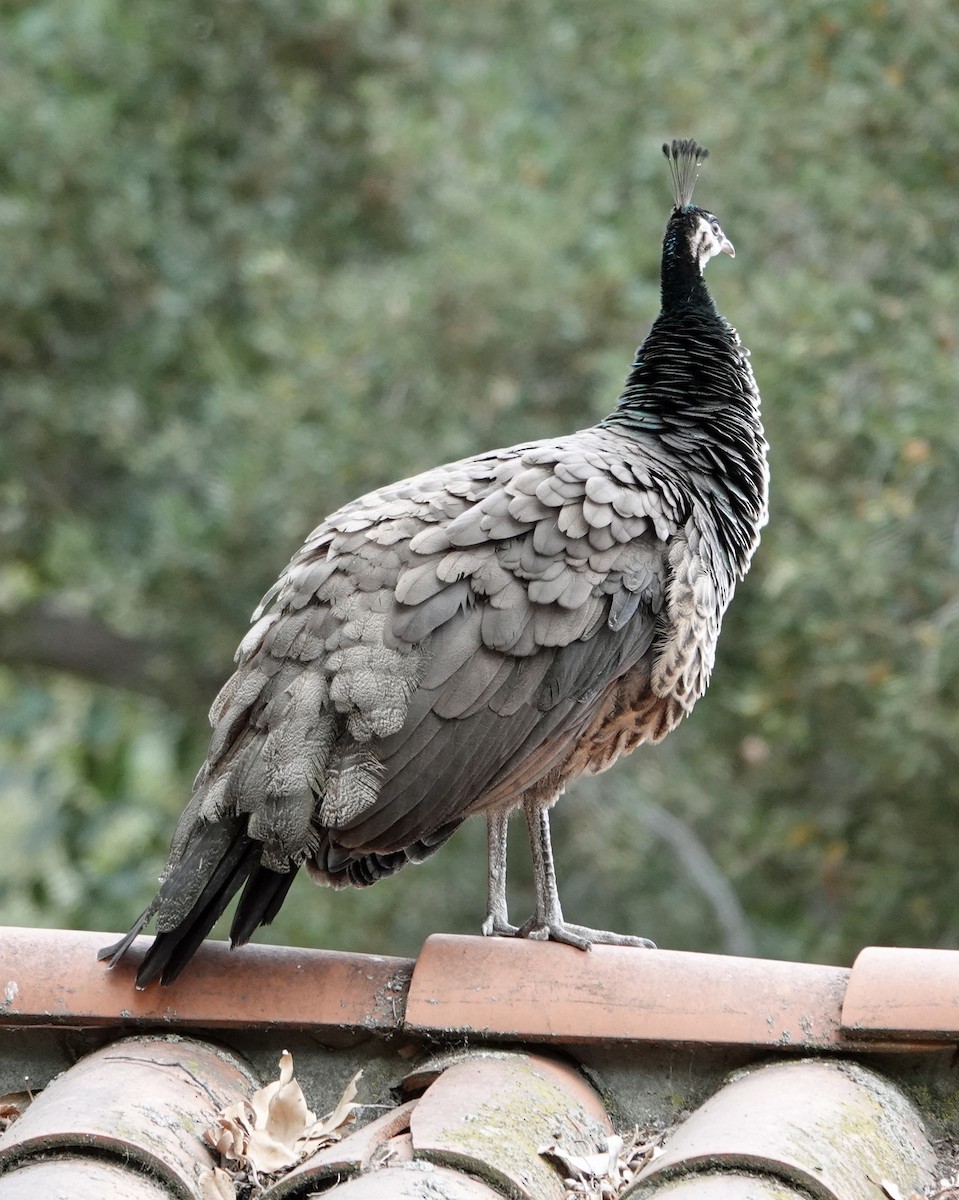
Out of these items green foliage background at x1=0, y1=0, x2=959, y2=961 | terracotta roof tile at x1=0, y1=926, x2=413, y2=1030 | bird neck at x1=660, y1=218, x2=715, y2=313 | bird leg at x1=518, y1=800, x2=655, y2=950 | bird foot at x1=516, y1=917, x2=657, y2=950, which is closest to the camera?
terracotta roof tile at x1=0, y1=926, x2=413, y2=1030

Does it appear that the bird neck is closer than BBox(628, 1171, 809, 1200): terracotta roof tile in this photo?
No

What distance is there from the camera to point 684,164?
3.92m

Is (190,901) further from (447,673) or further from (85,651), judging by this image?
(85,651)

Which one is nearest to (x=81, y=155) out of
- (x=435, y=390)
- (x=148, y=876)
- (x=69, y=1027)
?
(x=435, y=390)

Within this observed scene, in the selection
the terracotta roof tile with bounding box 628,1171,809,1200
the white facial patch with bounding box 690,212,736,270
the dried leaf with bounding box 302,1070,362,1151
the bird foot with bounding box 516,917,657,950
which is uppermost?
the white facial patch with bounding box 690,212,736,270

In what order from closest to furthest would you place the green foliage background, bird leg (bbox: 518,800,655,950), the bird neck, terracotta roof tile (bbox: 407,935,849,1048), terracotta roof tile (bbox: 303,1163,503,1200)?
terracotta roof tile (bbox: 303,1163,503,1200) < terracotta roof tile (bbox: 407,935,849,1048) < bird leg (bbox: 518,800,655,950) < the bird neck < the green foliage background

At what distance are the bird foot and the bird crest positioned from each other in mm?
1798

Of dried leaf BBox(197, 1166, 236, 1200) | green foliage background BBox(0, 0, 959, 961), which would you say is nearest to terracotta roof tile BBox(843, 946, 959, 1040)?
dried leaf BBox(197, 1166, 236, 1200)

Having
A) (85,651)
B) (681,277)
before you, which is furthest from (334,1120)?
(85,651)

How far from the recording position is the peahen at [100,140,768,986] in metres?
2.65

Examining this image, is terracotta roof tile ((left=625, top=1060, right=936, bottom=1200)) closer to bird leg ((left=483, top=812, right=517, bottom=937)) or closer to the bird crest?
bird leg ((left=483, top=812, right=517, bottom=937))

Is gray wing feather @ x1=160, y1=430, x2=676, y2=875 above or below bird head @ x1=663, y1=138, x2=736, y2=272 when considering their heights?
below

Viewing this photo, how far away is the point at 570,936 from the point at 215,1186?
→ 0.92 m

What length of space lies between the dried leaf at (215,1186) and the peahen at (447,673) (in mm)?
542
